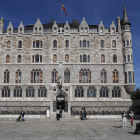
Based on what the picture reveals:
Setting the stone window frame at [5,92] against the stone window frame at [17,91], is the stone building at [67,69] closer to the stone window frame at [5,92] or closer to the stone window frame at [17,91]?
the stone window frame at [17,91]

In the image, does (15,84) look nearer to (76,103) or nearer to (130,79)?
(76,103)

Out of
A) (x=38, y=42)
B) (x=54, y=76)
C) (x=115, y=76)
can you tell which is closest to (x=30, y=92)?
(x=54, y=76)

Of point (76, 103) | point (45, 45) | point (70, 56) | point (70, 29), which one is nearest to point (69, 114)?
point (76, 103)

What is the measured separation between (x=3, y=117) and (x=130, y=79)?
26011 mm

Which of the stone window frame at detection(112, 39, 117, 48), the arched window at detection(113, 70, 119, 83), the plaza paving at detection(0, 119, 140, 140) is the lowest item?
the plaza paving at detection(0, 119, 140, 140)

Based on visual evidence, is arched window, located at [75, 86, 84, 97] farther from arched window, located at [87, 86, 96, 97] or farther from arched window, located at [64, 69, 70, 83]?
arched window, located at [64, 69, 70, 83]

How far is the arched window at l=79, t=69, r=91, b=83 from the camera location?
41281mm

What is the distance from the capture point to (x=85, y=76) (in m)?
41.3

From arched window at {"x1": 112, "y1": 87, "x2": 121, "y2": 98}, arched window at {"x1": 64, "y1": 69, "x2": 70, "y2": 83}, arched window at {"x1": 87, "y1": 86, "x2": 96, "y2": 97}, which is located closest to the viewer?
arched window at {"x1": 87, "y1": 86, "x2": 96, "y2": 97}

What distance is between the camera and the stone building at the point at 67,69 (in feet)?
132

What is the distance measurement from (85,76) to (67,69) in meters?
4.09

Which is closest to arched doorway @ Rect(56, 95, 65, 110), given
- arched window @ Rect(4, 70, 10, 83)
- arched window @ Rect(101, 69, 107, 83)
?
arched window @ Rect(101, 69, 107, 83)

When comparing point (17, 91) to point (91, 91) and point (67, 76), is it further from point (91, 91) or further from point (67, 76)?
point (91, 91)

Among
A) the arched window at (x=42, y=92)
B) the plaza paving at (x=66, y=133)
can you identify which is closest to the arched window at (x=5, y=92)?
the arched window at (x=42, y=92)
